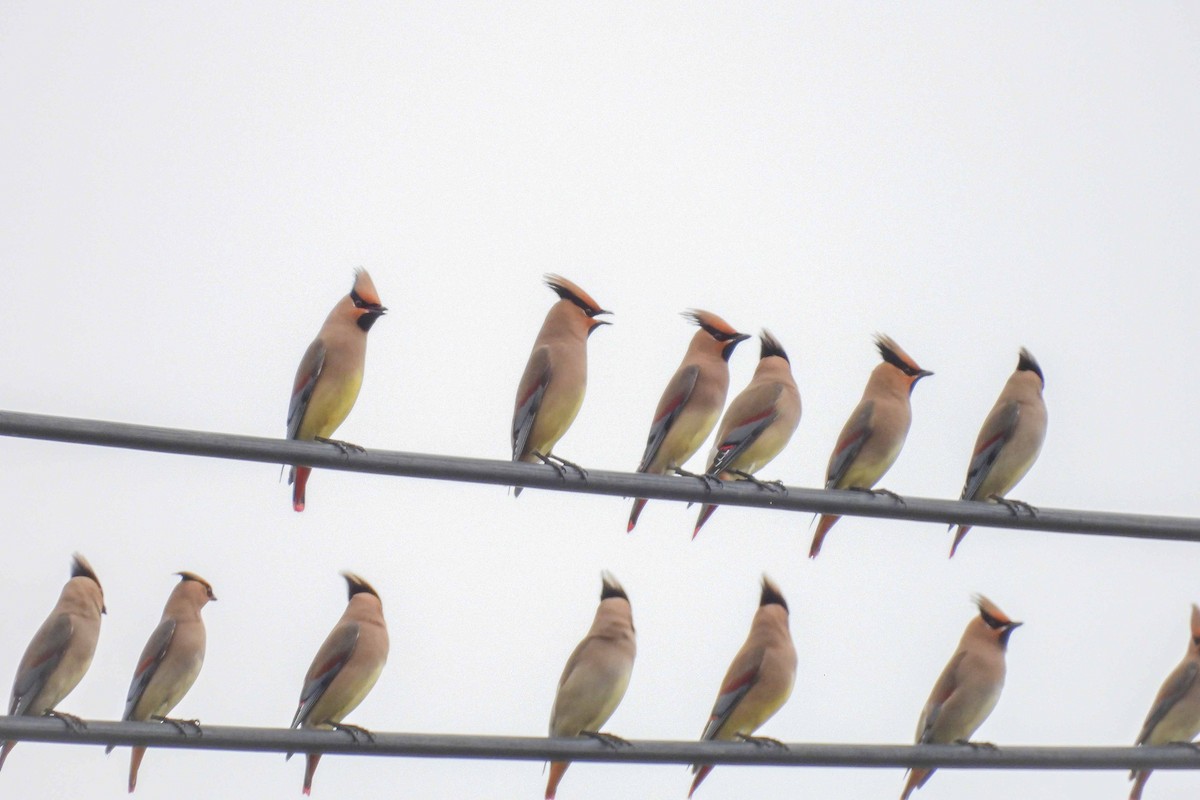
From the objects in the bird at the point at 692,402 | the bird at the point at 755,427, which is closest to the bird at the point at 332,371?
the bird at the point at 692,402

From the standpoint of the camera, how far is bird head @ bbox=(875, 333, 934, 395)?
7.46 meters

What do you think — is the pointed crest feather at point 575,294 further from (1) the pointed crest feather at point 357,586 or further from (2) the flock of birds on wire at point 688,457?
(1) the pointed crest feather at point 357,586

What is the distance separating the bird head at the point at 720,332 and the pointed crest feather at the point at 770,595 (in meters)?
1.04

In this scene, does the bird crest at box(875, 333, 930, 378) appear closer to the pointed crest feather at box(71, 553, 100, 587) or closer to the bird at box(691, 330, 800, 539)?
the bird at box(691, 330, 800, 539)

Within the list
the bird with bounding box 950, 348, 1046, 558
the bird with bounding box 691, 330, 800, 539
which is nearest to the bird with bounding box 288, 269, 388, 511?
the bird with bounding box 691, 330, 800, 539

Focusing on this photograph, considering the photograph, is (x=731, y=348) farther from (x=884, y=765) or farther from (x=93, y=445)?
(x=93, y=445)

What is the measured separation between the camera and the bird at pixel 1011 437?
736cm

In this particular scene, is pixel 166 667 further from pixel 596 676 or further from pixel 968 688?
pixel 968 688

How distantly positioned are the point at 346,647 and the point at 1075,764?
3249 mm

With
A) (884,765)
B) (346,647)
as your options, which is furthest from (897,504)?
(346,647)

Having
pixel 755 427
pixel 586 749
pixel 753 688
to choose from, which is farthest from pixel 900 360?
pixel 586 749

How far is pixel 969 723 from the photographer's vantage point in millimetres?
7238

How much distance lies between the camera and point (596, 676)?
699cm

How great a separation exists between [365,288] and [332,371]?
404mm
